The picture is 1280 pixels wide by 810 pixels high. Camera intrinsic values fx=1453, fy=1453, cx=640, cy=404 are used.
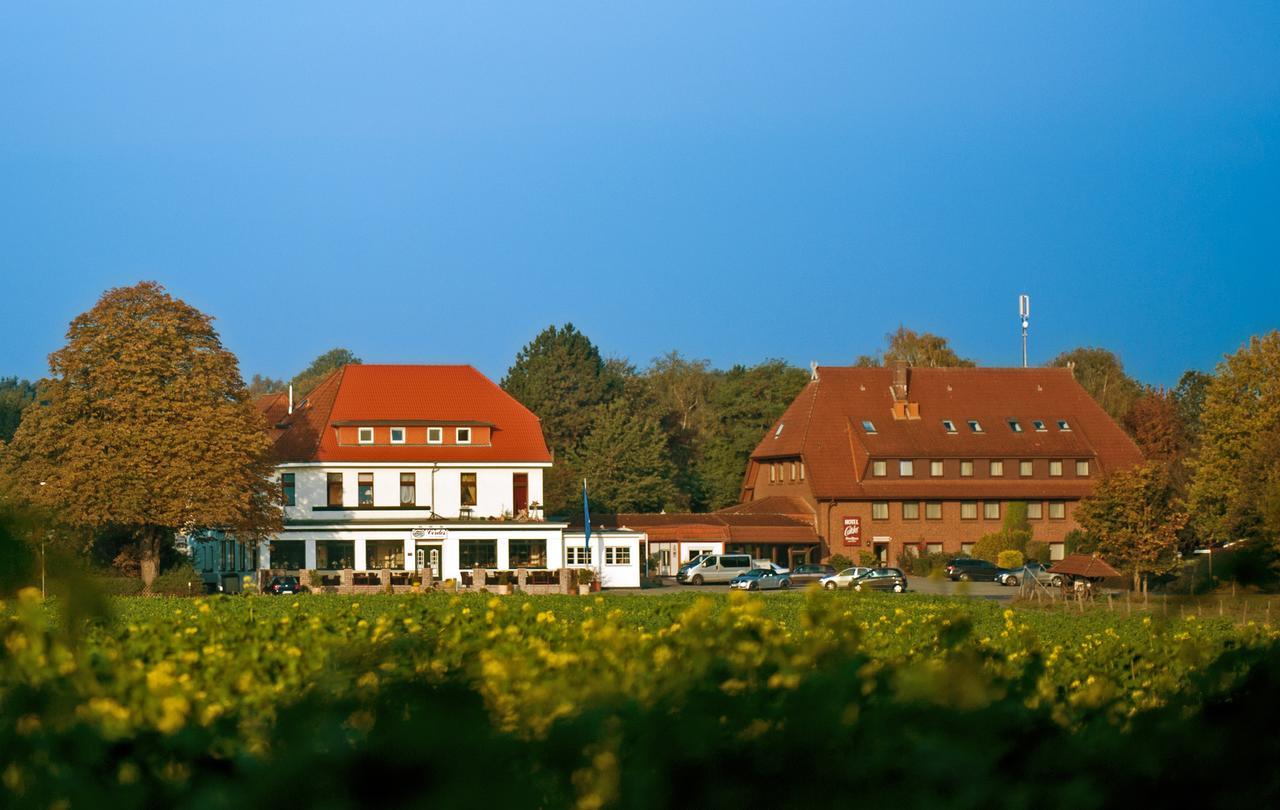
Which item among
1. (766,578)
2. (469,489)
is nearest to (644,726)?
(766,578)

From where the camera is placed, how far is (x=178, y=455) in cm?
4584

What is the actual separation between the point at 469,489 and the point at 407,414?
4.37 m

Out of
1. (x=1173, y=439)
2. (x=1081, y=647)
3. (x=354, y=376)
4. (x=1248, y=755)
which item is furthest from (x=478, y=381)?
(x=1248, y=755)

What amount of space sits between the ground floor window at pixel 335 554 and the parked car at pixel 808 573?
17797 mm

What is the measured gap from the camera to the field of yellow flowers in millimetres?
2084

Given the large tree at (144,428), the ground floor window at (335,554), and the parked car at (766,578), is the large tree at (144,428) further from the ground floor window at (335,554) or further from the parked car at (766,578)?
the parked car at (766,578)

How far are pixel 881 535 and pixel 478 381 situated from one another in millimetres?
20837

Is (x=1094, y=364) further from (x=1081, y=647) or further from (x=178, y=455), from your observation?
(x=1081, y=647)

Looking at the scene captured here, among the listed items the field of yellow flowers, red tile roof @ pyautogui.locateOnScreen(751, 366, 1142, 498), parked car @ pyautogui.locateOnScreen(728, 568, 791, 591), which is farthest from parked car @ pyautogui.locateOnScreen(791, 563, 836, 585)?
the field of yellow flowers

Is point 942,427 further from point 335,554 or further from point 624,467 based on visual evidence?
point 335,554

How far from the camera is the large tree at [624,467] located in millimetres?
79938

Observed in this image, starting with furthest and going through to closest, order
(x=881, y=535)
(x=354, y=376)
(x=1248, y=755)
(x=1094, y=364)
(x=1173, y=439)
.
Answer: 1. (x=1094, y=364)
2. (x=1173, y=439)
3. (x=881, y=535)
4. (x=354, y=376)
5. (x=1248, y=755)

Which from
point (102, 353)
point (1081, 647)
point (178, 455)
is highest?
point (102, 353)

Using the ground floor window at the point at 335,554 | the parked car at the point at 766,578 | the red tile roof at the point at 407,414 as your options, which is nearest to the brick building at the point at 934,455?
the parked car at the point at 766,578
